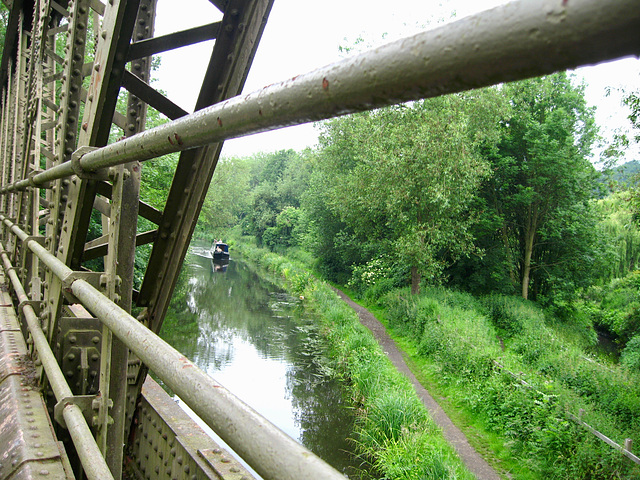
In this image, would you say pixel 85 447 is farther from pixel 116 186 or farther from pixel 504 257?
pixel 504 257

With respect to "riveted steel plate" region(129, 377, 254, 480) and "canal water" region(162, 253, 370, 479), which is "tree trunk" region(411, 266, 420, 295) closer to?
"canal water" region(162, 253, 370, 479)

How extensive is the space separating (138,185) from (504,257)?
80.7ft

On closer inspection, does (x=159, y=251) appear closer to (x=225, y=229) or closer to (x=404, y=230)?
(x=404, y=230)

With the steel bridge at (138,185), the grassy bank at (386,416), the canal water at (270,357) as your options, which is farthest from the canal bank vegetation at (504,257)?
the steel bridge at (138,185)

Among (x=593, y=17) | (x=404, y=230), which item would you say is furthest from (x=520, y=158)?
(x=593, y=17)

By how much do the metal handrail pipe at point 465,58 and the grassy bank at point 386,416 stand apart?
23.6 feet

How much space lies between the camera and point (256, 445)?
689 mm

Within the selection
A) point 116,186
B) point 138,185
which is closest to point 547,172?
Result: point 138,185

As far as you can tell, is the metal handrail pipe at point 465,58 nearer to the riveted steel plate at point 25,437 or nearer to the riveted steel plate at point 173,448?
the riveted steel plate at point 25,437

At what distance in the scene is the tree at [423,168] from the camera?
54.6 feet

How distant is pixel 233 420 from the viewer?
0.74m

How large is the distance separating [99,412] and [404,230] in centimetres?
1694

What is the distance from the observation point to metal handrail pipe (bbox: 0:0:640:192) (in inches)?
15.6

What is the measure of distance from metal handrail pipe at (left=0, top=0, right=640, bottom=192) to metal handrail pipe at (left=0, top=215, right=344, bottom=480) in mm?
445
